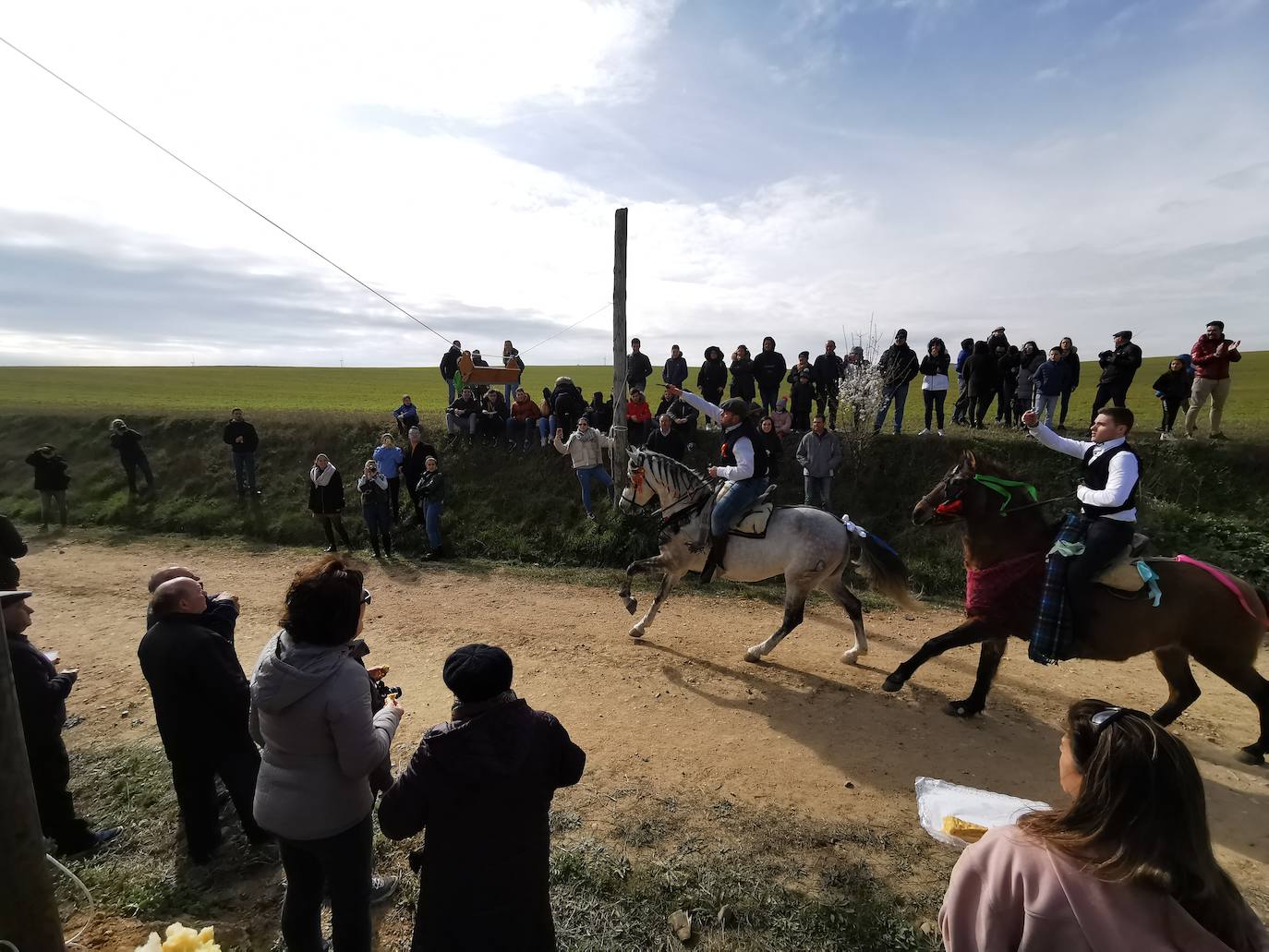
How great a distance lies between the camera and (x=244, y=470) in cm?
1461

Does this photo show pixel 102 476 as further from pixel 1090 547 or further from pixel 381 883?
pixel 1090 547

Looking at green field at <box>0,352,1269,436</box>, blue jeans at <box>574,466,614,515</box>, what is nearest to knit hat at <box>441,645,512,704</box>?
blue jeans at <box>574,466,614,515</box>

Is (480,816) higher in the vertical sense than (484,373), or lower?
lower

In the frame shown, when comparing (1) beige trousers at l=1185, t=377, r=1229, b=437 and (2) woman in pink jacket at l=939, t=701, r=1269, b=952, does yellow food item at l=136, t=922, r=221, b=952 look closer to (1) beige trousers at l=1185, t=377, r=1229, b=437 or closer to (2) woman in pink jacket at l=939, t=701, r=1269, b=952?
(2) woman in pink jacket at l=939, t=701, r=1269, b=952

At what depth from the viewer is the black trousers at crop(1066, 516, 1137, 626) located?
512 centimetres

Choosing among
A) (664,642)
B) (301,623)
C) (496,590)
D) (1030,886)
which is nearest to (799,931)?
(1030,886)

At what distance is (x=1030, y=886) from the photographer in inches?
64.1

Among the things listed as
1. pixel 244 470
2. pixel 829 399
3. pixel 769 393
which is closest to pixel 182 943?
pixel 769 393

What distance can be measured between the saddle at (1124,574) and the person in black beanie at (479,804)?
504 centimetres

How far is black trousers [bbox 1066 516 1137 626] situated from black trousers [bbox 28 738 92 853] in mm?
7556

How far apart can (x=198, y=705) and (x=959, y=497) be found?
6.13 meters

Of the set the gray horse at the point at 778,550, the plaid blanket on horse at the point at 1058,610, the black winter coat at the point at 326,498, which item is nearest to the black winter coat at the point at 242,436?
the black winter coat at the point at 326,498

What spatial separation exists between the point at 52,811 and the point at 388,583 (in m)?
6.19

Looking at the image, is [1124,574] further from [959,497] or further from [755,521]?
[755,521]
